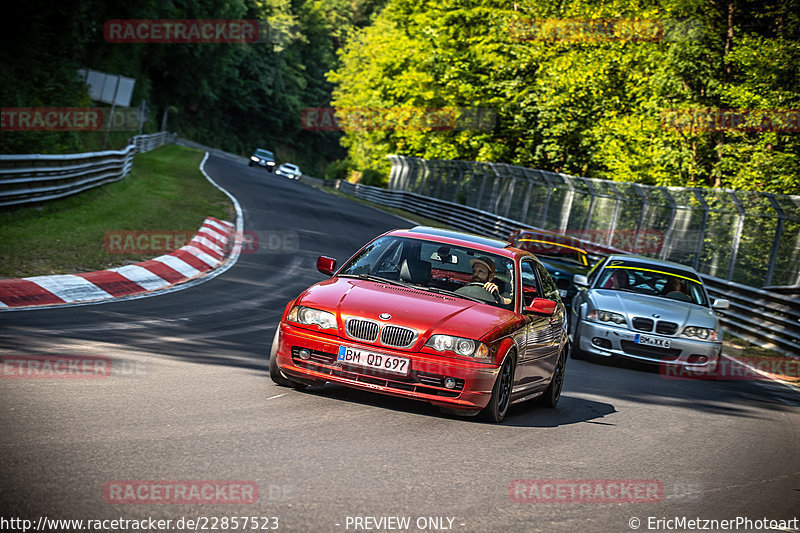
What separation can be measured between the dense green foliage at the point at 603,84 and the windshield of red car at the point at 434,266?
23590 millimetres

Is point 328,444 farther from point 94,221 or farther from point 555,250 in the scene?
point 555,250

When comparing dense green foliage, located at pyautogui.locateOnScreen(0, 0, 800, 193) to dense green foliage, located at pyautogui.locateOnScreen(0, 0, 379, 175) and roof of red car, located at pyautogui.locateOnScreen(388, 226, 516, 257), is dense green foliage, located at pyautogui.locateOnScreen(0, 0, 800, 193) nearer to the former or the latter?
dense green foliage, located at pyautogui.locateOnScreen(0, 0, 379, 175)

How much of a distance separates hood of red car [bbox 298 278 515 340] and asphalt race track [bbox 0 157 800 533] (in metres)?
0.74

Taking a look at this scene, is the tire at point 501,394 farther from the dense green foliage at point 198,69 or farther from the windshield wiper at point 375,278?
the dense green foliage at point 198,69

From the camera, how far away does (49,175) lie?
60.8ft

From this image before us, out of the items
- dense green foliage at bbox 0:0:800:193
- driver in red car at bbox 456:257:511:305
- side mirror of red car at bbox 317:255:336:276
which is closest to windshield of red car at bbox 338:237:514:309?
driver in red car at bbox 456:257:511:305

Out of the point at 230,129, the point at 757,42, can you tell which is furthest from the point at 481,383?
the point at 230,129

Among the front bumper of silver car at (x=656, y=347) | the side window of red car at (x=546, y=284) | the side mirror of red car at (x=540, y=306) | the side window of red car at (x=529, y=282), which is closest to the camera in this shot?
the side mirror of red car at (x=540, y=306)

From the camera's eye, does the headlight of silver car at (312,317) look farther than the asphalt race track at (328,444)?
Yes

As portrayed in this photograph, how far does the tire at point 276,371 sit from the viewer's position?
769cm

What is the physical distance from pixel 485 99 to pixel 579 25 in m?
5.80

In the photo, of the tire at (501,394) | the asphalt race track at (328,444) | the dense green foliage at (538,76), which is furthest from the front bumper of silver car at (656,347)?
the dense green foliage at (538,76)

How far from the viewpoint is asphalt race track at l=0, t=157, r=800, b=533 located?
190 inches

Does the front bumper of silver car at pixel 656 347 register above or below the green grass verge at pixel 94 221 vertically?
above
